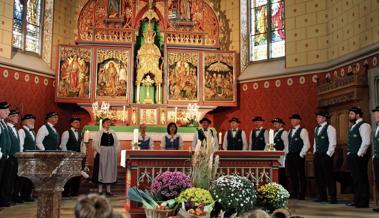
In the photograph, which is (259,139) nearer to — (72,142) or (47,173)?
(72,142)

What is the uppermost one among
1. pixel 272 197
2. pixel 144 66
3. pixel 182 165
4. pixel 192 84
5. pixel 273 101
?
pixel 144 66

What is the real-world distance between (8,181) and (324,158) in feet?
20.1

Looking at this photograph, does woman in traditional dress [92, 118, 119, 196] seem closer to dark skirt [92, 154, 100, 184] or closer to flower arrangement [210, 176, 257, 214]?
dark skirt [92, 154, 100, 184]

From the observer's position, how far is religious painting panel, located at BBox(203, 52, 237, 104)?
1344 cm

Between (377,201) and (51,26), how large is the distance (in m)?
10.2

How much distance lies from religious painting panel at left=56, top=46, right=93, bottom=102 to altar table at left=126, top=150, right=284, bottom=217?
629 cm

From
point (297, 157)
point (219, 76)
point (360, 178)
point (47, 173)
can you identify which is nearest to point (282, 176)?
point (297, 157)

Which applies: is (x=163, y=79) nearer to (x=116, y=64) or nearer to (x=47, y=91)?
(x=116, y=64)

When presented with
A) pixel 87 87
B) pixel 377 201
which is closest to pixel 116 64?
pixel 87 87

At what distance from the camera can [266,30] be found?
1409 centimetres

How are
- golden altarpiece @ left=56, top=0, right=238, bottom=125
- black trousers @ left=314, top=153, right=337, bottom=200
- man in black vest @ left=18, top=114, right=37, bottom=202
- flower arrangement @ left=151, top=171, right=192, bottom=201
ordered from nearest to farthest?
flower arrangement @ left=151, top=171, right=192, bottom=201 < man in black vest @ left=18, top=114, right=37, bottom=202 < black trousers @ left=314, top=153, right=337, bottom=200 < golden altarpiece @ left=56, top=0, right=238, bottom=125

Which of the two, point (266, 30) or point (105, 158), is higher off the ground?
point (266, 30)

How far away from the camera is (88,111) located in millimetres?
13148

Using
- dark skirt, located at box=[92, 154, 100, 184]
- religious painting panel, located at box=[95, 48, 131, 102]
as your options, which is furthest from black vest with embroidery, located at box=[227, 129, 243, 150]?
religious painting panel, located at box=[95, 48, 131, 102]
